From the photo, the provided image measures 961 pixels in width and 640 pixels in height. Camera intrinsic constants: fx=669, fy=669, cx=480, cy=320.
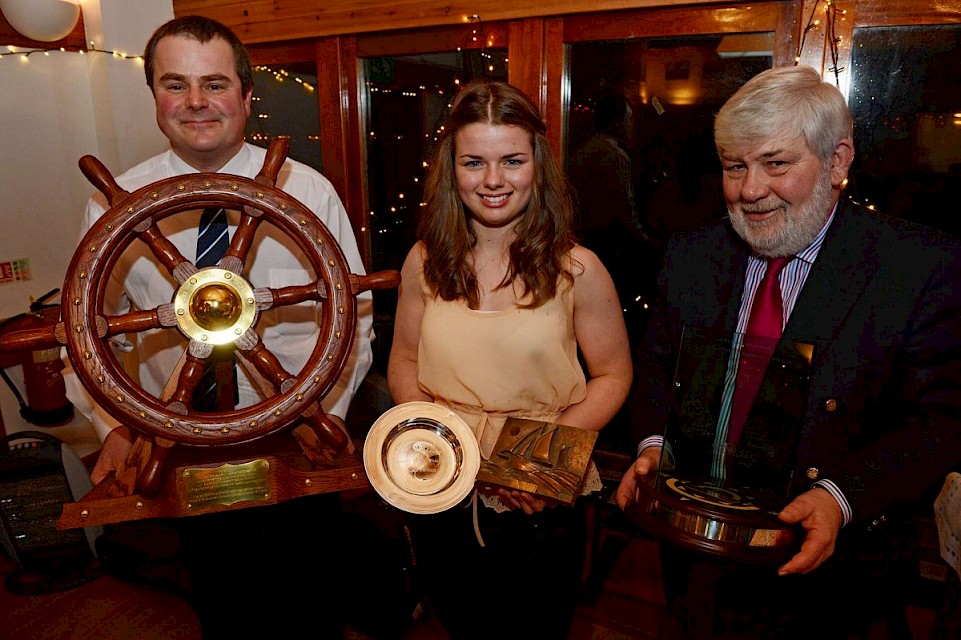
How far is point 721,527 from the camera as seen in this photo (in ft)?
3.52

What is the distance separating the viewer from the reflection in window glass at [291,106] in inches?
134

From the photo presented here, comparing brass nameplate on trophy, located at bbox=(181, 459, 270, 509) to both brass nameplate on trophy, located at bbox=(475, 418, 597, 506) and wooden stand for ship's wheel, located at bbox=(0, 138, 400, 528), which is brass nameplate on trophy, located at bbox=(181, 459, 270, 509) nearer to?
wooden stand for ship's wheel, located at bbox=(0, 138, 400, 528)

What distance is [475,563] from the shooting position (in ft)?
4.83

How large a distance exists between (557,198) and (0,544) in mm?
2552

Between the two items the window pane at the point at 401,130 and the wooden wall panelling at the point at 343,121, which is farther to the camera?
the wooden wall panelling at the point at 343,121

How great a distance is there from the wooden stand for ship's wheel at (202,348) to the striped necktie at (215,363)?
0.19ft

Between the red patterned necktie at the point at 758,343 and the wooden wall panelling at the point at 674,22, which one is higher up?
the wooden wall panelling at the point at 674,22

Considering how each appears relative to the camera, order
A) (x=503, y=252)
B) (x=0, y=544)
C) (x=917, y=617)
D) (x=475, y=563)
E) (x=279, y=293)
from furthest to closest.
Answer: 1. (x=0, y=544)
2. (x=917, y=617)
3. (x=503, y=252)
4. (x=475, y=563)
5. (x=279, y=293)

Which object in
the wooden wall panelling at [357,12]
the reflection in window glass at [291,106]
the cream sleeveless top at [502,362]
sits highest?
the wooden wall panelling at [357,12]

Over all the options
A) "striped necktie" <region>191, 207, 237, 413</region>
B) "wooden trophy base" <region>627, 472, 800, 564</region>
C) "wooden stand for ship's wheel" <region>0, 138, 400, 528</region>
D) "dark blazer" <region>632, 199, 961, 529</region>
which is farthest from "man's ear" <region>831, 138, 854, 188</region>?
"striped necktie" <region>191, 207, 237, 413</region>

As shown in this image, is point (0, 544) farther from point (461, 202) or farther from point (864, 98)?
point (864, 98)

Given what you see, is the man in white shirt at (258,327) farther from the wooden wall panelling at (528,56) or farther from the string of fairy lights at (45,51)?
the string of fairy lights at (45,51)

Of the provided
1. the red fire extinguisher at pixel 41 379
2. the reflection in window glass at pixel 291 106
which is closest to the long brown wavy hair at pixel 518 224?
the reflection in window glass at pixel 291 106

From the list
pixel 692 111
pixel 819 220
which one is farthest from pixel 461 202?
pixel 692 111
